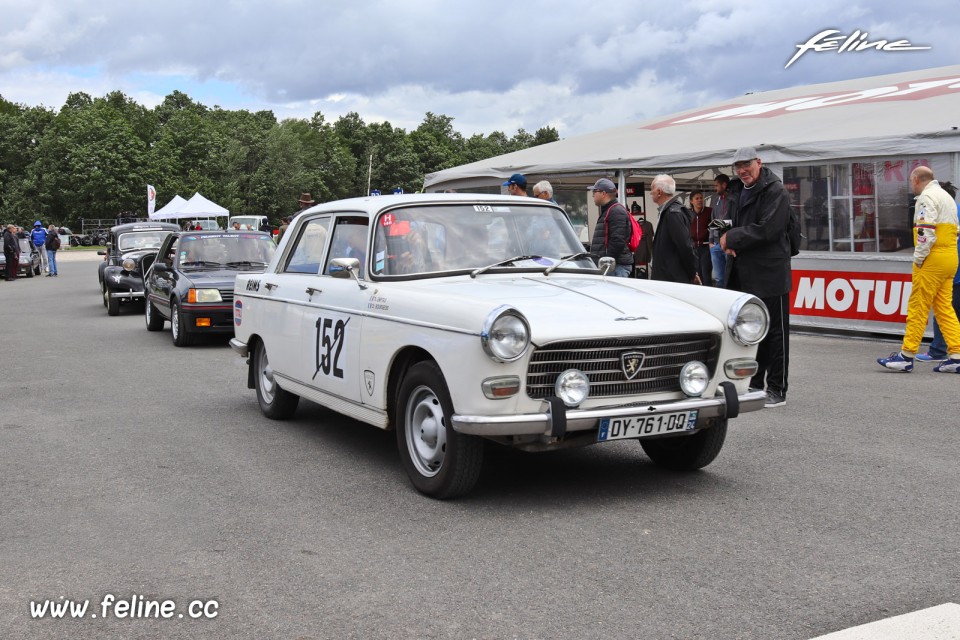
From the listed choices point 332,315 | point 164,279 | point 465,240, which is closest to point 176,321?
point 164,279

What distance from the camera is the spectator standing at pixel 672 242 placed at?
8594mm

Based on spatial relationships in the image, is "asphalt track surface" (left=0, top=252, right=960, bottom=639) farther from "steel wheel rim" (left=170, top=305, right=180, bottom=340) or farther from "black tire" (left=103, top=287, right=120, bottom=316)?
"black tire" (left=103, top=287, right=120, bottom=316)

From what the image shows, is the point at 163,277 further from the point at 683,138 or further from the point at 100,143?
the point at 100,143

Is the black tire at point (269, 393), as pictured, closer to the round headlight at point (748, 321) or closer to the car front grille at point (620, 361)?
the car front grille at point (620, 361)

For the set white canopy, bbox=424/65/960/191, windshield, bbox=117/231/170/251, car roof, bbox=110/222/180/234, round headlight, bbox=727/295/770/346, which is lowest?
round headlight, bbox=727/295/770/346

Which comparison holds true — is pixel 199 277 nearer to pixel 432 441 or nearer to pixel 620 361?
pixel 432 441

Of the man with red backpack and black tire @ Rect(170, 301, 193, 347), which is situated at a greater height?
the man with red backpack

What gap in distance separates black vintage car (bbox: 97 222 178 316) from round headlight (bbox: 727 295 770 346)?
1328cm

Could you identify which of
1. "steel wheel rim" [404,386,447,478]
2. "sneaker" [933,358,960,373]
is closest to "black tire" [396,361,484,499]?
"steel wheel rim" [404,386,447,478]

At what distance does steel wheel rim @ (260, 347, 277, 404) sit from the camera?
25.6 ft

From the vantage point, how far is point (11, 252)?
107ft

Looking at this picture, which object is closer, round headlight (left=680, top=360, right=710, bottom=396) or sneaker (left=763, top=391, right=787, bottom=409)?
round headlight (left=680, top=360, right=710, bottom=396)

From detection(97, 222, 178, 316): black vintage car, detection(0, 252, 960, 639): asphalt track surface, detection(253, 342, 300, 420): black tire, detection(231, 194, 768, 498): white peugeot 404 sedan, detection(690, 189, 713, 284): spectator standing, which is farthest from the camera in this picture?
detection(97, 222, 178, 316): black vintage car

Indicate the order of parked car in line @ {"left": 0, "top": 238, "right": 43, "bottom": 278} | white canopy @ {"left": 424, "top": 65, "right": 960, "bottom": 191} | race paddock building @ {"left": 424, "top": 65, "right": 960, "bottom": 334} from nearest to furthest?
race paddock building @ {"left": 424, "top": 65, "right": 960, "bottom": 334}, white canopy @ {"left": 424, "top": 65, "right": 960, "bottom": 191}, parked car in line @ {"left": 0, "top": 238, "right": 43, "bottom": 278}
